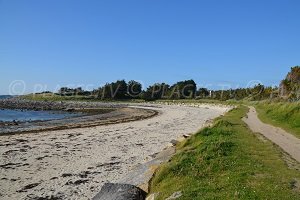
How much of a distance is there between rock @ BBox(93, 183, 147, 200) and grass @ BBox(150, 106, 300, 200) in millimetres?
562

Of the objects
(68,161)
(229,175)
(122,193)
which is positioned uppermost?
(229,175)

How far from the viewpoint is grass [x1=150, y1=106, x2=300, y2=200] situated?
1135 centimetres

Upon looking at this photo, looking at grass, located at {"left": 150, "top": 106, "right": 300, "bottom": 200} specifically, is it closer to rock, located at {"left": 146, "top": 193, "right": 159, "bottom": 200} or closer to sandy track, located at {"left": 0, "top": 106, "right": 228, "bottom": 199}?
rock, located at {"left": 146, "top": 193, "right": 159, "bottom": 200}

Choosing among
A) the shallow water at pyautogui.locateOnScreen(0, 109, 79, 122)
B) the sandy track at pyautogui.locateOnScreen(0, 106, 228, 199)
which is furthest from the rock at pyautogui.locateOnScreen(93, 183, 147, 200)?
the shallow water at pyautogui.locateOnScreen(0, 109, 79, 122)

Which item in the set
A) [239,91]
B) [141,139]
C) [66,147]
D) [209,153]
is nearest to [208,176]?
[209,153]

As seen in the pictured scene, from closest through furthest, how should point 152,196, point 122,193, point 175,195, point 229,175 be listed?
point 175,195 → point 152,196 → point 229,175 → point 122,193

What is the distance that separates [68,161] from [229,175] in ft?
43.8

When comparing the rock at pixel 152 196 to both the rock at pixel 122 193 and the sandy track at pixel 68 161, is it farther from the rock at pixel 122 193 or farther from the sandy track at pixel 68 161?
the sandy track at pixel 68 161

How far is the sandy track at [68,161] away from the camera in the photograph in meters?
17.7

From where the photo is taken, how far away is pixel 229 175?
1357cm

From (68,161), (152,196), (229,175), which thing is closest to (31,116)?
(68,161)

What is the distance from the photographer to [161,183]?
14.7 meters

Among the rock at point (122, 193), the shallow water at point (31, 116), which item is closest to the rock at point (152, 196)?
the rock at point (122, 193)

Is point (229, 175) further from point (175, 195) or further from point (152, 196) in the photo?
point (152, 196)
